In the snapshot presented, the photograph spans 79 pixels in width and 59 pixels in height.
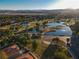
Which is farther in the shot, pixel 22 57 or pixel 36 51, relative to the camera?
pixel 36 51

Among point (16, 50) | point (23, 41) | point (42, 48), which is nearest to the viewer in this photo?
point (16, 50)

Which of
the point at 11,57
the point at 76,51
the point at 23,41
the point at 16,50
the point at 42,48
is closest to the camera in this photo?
the point at 11,57

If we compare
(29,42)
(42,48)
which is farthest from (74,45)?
(29,42)

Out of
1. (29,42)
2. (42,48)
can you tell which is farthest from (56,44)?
(29,42)

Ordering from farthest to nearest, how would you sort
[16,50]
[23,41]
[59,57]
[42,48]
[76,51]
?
1. [23,41]
2. [42,48]
3. [76,51]
4. [16,50]
5. [59,57]

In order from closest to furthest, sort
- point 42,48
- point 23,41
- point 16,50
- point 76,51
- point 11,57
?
1. point 11,57
2. point 16,50
3. point 76,51
4. point 42,48
5. point 23,41

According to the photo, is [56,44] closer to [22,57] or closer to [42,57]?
[42,57]

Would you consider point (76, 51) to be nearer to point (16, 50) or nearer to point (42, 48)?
point (42, 48)

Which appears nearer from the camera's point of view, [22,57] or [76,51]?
[22,57]

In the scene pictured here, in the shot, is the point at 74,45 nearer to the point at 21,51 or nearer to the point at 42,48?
the point at 42,48
